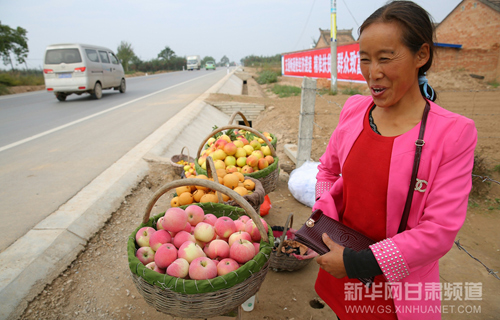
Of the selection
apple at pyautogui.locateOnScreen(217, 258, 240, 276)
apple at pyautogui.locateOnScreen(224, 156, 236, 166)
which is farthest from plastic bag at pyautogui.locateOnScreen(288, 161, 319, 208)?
apple at pyautogui.locateOnScreen(217, 258, 240, 276)

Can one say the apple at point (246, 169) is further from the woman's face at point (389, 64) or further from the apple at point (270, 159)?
the woman's face at point (389, 64)

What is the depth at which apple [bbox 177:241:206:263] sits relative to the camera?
1.63 meters

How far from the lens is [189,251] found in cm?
164

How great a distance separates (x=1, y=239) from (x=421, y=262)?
341 cm

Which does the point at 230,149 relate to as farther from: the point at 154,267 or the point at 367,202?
the point at 367,202

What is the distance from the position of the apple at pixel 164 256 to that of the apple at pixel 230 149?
1.75 m

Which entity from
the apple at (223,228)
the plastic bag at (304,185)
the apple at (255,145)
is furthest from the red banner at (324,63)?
the apple at (223,228)

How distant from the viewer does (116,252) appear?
2900 mm

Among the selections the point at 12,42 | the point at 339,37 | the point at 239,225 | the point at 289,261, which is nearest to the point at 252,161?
the point at 289,261

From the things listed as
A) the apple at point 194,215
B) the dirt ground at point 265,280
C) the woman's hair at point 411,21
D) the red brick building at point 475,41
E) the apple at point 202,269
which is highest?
the red brick building at point 475,41

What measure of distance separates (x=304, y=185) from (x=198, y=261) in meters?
2.73

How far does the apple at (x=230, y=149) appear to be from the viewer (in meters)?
3.27

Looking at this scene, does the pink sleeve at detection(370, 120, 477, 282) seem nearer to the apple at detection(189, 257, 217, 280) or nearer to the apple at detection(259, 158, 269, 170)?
the apple at detection(189, 257, 217, 280)

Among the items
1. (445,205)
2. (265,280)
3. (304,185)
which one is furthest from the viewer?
(304,185)
